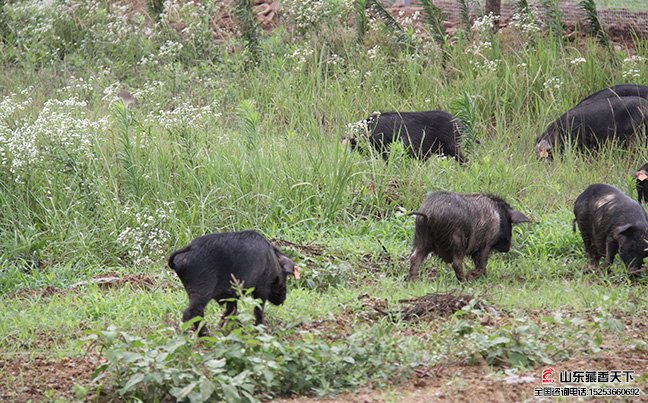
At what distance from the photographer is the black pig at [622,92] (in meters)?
12.1

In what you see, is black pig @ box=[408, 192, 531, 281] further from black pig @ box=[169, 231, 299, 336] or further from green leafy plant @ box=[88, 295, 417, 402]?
green leafy plant @ box=[88, 295, 417, 402]

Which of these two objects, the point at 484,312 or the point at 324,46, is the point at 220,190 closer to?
the point at 484,312

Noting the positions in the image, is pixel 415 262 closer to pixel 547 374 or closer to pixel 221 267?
pixel 221 267

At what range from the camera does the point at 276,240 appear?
8219 mm

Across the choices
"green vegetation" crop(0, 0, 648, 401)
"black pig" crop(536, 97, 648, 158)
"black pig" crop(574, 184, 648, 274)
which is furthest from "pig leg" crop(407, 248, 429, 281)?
"black pig" crop(536, 97, 648, 158)

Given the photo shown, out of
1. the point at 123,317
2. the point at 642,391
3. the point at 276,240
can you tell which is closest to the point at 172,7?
Result: the point at 276,240

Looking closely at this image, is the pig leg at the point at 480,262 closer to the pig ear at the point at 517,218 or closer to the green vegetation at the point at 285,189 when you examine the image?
the green vegetation at the point at 285,189

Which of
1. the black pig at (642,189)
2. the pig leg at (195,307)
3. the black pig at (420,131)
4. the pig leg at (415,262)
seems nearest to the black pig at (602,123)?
the black pig at (420,131)

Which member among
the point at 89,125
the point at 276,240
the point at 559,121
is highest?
the point at 89,125

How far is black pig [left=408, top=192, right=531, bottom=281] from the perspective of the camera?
25.4ft

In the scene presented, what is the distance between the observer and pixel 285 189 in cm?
934

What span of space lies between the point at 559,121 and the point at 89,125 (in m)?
5.38

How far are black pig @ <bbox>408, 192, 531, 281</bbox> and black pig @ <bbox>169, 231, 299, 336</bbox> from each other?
1.87 metres

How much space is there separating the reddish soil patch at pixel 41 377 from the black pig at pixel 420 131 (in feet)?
18.9
